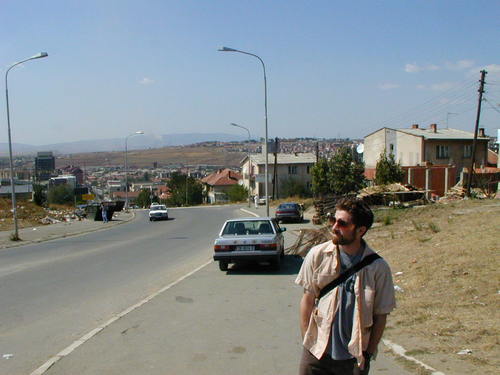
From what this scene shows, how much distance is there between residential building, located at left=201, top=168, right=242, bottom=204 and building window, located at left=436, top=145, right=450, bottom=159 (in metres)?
61.9

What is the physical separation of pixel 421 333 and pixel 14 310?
22.8ft

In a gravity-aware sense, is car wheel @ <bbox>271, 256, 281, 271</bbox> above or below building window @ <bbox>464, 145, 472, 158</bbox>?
below

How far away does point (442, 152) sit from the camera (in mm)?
59812

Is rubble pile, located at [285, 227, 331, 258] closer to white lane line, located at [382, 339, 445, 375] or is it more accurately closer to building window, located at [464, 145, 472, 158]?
white lane line, located at [382, 339, 445, 375]

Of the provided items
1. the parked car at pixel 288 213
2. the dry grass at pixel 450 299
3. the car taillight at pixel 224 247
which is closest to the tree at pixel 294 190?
the parked car at pixel 288 213

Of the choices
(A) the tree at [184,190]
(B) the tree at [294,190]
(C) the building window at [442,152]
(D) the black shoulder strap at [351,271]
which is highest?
(C) the building window at [442,152]

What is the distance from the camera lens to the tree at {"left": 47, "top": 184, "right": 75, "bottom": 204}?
90875 mm

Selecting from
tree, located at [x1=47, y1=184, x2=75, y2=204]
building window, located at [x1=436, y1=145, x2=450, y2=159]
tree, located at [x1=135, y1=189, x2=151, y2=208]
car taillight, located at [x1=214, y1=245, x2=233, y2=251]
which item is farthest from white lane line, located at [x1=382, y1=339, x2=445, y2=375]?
tree, located at [x1=135, y1=189, x2=151, y2=208]

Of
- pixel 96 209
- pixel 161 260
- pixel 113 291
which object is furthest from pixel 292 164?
pixel 113 291

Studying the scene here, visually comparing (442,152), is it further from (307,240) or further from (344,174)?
(307,240)

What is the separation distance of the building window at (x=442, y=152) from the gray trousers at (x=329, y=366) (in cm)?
5923

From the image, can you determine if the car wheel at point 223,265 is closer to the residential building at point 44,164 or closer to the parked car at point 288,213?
the parked car at point 288,213

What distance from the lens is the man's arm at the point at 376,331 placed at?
12.4ft

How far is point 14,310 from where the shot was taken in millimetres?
9953
